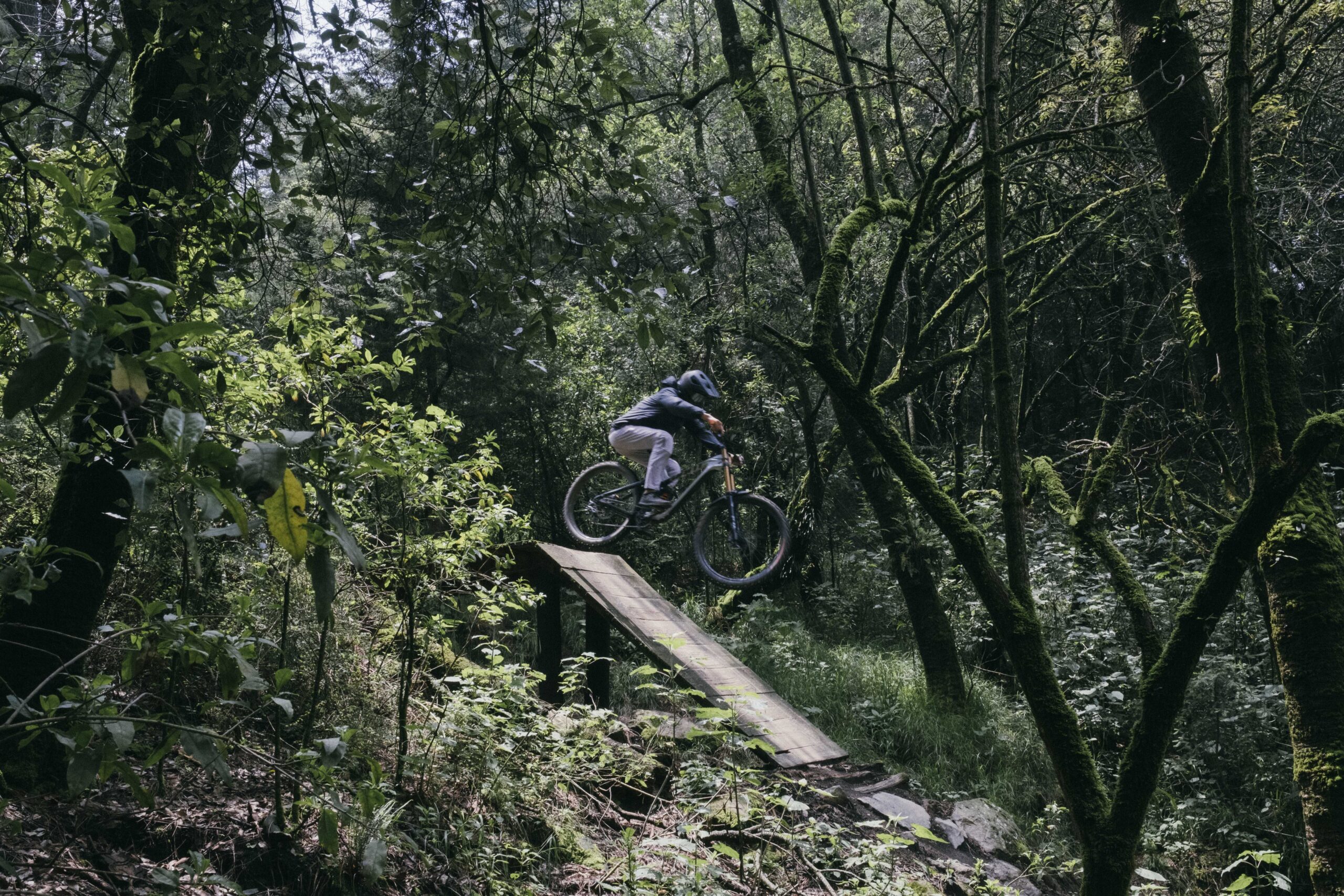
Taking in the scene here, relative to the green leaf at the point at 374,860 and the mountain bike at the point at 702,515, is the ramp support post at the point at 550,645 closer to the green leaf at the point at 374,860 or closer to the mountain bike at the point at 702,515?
the mountain bike at the point at 702,515

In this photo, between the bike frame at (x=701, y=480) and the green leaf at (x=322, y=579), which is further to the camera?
the bike frame at (x=701, y=480)

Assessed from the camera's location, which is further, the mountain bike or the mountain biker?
the mountain bike

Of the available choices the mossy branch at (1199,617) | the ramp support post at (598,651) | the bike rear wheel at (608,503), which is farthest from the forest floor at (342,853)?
the bike rear wheel at (608,503)

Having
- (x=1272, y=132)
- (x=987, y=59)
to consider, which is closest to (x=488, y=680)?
(x=987, y=59)

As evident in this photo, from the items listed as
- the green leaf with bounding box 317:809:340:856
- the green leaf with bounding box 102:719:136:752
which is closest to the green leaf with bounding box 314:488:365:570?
the green leaf with bounding box 102:719:136:752

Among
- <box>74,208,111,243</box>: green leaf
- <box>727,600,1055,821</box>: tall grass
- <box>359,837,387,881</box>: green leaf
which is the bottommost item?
<box>727,600,1055,821</box>: tall grass

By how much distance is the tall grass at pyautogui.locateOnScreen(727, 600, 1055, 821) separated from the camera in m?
5.92

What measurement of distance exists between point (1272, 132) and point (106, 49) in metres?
6.94

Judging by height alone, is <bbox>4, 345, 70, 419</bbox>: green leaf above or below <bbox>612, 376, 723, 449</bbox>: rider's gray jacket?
below

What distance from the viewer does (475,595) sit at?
392 centimetres

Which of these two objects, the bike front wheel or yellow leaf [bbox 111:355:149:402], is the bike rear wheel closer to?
the bike front wheel

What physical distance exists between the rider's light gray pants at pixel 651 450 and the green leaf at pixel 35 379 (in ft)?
24.5

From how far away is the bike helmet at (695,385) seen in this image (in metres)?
8.05

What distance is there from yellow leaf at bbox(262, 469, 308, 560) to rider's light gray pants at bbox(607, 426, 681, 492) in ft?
24.0
